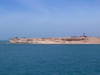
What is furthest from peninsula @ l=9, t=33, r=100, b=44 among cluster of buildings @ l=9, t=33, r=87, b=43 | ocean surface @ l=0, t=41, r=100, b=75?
ocean surface @ l=0, t=41, r=100, b=75

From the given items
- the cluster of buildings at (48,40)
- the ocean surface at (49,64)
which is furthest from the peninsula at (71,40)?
the ocean surface at (49,64)

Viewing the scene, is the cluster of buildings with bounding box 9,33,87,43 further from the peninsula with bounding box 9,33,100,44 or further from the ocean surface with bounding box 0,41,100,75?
the ocean surface with bounding box 0,41,100,75

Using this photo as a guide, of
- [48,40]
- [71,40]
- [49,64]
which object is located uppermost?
[48,40]

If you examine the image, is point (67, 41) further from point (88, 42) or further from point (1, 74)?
point (1, 74)

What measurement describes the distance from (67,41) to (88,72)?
6152cm

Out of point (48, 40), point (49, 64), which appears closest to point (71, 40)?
point (48, 40)

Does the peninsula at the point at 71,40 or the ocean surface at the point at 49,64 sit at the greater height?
the peninsula at the point at 71,40

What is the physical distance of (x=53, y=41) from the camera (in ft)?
252

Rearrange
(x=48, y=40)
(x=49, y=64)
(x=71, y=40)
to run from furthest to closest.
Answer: (x=48, y=40)
(x=71, y=40)
(x=49, y=64)

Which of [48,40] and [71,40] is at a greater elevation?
[48,40]

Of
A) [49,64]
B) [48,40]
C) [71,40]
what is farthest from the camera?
[48,40]

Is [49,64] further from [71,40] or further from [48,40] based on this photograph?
[48,40]

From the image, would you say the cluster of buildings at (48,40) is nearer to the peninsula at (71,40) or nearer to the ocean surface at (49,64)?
the peninsula at (71,40)

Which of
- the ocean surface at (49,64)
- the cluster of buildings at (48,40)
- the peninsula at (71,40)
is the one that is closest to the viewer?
the ocean surface at (49,64)
